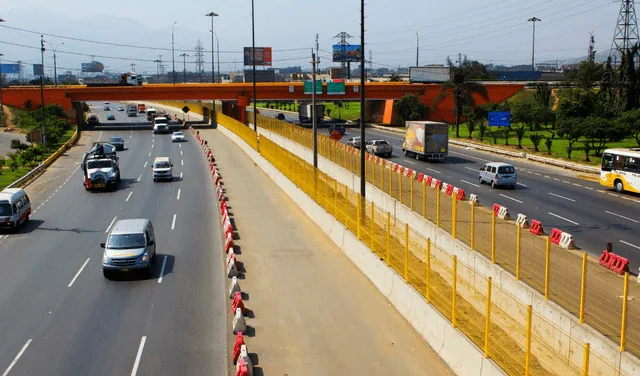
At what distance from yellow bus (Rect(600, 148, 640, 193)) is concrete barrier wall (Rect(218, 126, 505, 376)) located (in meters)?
18.2

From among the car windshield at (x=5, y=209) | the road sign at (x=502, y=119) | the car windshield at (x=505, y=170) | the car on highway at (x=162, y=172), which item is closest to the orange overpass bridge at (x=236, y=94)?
the road sign at (x=502, y=119)

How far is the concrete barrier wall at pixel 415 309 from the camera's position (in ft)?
48.5

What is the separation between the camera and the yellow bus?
38312mm

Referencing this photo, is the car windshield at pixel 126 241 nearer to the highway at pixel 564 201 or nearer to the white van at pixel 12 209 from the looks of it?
the white van at pixel 12 209

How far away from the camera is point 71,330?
62.9 ft

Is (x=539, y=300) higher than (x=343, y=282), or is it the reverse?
→ (x=539, y=300)

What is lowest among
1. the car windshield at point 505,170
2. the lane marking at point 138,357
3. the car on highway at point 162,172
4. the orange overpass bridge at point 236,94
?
the lane marking at point 138,357

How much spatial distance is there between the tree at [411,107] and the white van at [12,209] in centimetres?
6653

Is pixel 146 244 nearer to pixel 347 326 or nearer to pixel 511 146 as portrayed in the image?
pixel 347 326

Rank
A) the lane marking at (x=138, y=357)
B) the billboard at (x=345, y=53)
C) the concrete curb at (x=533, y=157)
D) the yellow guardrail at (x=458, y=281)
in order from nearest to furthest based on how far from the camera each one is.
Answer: the yellow guardrail at (x=458, y=281)
the lane marking at (x=138, y=357)
the concrete curb at (x=533, y=157)
the billboard at (x=345, y=53)

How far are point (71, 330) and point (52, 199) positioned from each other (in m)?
24.3

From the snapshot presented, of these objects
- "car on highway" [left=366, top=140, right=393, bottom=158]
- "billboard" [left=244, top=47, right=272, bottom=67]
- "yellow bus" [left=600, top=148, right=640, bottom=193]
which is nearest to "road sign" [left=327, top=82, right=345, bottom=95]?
"car on highway" [left=366, top=140, right=393, bottom=158]

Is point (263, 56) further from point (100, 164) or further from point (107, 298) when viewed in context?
point (107, 298)

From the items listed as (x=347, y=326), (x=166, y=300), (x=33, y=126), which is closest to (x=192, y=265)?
(x=166, y=300)
